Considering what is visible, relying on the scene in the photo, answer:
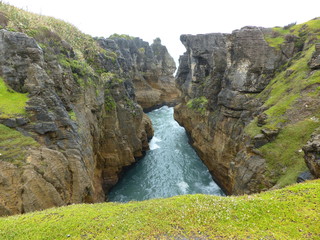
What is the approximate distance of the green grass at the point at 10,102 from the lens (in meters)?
15.4

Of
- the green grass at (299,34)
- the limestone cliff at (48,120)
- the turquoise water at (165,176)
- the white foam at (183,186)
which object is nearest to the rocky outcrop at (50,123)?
the limestone cliff at (48,120)

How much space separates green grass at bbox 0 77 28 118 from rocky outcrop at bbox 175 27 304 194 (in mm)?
21203

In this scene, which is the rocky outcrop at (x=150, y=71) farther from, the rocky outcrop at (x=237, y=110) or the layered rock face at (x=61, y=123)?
the rocky outcrop at (x=237, y=110)

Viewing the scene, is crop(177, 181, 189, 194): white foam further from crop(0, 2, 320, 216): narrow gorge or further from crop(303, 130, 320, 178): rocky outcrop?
crop(303, 130, 320, 178): rocky outcrop

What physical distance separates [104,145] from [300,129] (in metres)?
26.1

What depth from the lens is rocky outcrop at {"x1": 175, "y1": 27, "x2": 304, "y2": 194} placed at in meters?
20.0

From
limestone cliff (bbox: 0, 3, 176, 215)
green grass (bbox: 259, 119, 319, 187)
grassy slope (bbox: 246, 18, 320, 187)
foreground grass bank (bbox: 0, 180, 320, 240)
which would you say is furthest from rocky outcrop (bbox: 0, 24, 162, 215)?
grassy slope (bbox: 246, 18, 320, 187)

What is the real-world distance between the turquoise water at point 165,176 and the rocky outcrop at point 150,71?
28816 mm

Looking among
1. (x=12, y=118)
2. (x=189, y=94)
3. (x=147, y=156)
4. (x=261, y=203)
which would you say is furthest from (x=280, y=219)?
(x=189, y=94)

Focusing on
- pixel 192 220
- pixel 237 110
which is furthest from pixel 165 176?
pixel 192 220

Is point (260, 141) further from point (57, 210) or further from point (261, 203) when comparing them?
point (57, 210)

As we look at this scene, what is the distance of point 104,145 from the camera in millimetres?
31766

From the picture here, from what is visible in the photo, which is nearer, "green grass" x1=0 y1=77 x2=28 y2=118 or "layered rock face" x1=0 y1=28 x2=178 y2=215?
"layered rock face" x1=0 y1=28 x2=178 y2=215

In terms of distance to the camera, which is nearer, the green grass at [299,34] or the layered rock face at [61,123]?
the layered rock face at [61,123]
